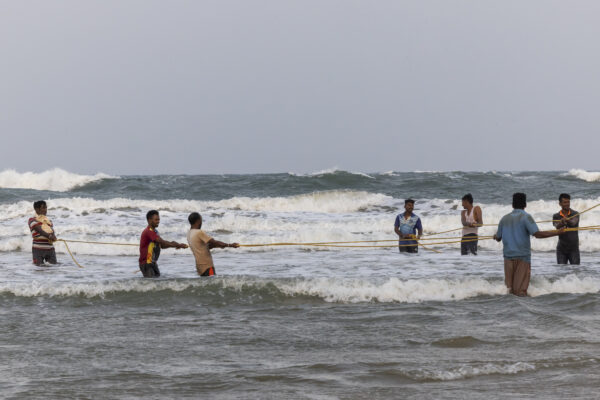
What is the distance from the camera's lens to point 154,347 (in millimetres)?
6652

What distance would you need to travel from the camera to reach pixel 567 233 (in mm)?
11180

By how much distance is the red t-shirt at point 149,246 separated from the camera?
9961 millimetres

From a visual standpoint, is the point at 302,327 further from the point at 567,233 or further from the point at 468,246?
the point at 468,246

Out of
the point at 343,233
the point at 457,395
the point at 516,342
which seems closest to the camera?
the point at 457,395

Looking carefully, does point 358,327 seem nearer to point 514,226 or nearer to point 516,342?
point 516,342

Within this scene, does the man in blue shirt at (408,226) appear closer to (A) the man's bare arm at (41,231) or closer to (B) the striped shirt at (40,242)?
(A) the man's bare arm at (41,231)

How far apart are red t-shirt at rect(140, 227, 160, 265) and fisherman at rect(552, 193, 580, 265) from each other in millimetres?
6152

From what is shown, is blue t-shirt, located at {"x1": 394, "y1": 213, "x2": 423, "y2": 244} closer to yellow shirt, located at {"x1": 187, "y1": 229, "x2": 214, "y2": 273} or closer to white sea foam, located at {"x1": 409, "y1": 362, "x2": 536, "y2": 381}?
yellow shirt, located at {"x1": 187, "y1": 229, "x2": 214, "y2": 273}

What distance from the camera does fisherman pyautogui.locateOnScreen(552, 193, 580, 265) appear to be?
1064cm

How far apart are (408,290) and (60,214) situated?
17.3m

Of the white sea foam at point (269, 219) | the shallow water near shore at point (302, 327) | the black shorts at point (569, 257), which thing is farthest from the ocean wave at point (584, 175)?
the black shorts at point (569, 257)

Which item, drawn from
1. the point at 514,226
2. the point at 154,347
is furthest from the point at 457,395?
the point at 514,226

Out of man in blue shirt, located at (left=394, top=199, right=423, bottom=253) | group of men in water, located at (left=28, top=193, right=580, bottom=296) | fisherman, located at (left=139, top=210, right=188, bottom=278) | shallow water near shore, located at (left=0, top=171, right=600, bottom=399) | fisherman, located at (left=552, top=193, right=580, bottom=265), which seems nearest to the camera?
shallow water near shore, located at (left=0, top=171, right=600, bottom=399)

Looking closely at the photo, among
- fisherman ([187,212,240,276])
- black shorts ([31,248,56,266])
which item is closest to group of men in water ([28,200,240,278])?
fisherman ([187,212,240,276])
